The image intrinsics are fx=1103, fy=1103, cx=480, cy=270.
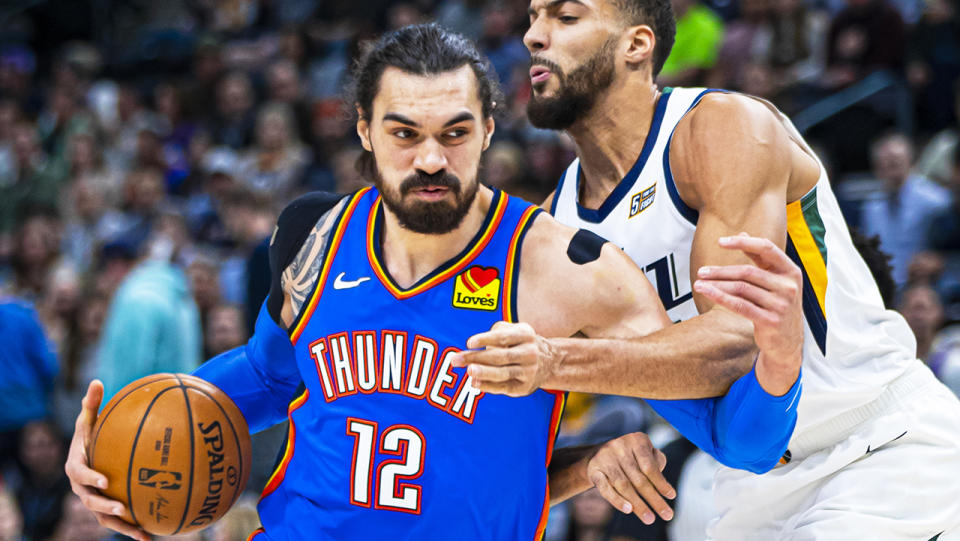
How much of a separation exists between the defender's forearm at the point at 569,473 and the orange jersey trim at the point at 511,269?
514 mm

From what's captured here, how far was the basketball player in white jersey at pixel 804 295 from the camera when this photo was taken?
3.24 meters

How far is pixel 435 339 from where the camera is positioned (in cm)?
315

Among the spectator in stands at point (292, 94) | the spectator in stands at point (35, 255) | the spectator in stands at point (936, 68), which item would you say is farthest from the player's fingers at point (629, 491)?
the spectator in stands at point (292, 94)

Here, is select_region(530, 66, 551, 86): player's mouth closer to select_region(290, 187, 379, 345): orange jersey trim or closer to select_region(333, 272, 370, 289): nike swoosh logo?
select_region(290, 187, 379, 345): orange jersey trim

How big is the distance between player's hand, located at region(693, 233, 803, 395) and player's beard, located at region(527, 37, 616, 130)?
1207 millimetres

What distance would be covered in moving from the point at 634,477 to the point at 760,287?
0.74 m

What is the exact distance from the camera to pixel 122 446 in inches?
126

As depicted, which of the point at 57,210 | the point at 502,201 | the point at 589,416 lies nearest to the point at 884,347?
the point at 502,201

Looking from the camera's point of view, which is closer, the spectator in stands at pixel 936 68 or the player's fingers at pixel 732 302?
the player's fingers at pixel 732 302

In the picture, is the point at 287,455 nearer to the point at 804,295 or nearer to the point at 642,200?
the point at 642,200

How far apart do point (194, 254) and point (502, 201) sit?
6.34 meters

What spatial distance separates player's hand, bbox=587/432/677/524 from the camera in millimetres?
3094

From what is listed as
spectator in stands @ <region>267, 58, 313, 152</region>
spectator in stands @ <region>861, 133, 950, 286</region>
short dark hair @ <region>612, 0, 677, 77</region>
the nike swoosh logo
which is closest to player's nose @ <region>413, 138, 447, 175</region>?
the nike swoosh logo

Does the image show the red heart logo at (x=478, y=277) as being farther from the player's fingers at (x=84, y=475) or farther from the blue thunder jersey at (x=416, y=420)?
the player's fingers at (x=84, y=475)
